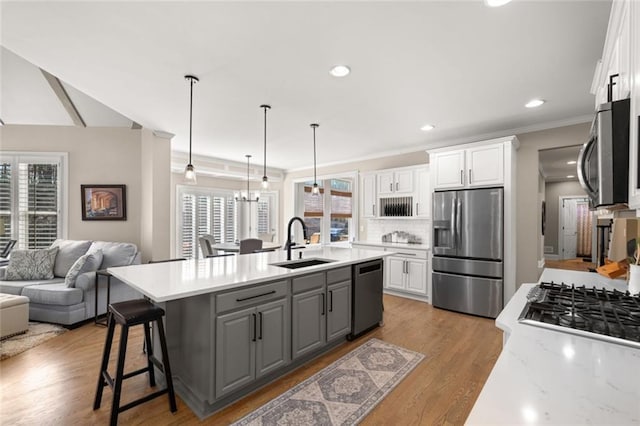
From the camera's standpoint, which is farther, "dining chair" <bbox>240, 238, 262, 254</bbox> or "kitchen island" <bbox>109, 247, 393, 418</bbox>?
"dining chair" <bbox>240, 238, 262, 254</bbox>

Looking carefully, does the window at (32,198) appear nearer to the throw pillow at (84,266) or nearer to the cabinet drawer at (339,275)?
the throw pillow at (84,266)

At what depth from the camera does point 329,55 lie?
90.4 inches

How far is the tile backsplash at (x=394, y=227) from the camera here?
528 cm

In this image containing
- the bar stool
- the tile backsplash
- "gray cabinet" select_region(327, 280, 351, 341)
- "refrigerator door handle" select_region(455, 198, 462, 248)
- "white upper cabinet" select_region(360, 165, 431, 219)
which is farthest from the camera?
the tile backsplash

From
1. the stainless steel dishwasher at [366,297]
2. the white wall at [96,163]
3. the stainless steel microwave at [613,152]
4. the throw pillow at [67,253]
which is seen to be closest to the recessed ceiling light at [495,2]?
the stainless steel microwave at [613,152]

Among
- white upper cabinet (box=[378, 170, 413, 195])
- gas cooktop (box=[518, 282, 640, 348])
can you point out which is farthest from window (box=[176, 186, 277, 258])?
gas cooktop (box=[518, 282, 640, 348])

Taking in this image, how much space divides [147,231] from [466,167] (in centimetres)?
494

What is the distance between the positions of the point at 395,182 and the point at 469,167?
1.38 m

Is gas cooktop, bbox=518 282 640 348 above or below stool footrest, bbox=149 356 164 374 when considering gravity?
above

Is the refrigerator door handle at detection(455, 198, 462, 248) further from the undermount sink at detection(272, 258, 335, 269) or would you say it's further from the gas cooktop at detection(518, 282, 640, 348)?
the gas cooktop at detection(518, 282, 640, 348)

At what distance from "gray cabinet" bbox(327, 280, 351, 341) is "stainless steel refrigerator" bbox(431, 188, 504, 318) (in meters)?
2.00

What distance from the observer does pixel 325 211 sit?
788 cm

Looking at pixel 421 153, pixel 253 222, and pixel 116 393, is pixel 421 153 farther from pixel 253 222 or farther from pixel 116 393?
pixel 116 393

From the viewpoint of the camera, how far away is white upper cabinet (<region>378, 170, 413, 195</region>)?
5.14 meters
